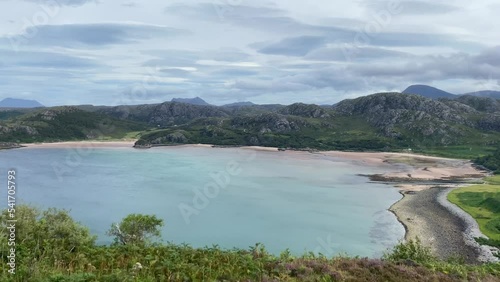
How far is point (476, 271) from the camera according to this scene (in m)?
28.8

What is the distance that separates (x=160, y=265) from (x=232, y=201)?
302ft

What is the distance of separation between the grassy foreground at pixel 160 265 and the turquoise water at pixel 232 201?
4518cm

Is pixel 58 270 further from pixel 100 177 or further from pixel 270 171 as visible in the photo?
pixel 270 171

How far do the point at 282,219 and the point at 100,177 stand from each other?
83.7 meters

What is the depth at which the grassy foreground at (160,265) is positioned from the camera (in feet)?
69.7

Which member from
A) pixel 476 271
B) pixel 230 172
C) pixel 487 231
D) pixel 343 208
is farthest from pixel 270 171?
pixel 476 271

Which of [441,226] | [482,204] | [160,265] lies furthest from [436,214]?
[160,265]

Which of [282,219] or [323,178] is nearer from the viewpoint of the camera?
[282,219]

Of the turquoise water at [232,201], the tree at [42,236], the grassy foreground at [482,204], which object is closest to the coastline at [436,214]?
the grassy foreground at [482,204]

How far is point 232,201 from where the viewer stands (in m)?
115

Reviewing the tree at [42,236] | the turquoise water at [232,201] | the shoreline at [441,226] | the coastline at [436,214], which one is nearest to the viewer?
the tree at [42,236]

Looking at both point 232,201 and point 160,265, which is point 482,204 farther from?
point 160,265

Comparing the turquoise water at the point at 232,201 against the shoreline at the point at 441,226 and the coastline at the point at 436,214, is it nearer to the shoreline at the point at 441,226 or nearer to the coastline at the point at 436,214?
the shoreline at the point at 441,226

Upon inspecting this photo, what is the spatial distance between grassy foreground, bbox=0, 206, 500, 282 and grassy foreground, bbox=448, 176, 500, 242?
214 feet
